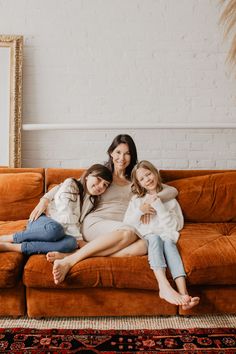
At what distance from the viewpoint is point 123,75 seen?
3.03 m

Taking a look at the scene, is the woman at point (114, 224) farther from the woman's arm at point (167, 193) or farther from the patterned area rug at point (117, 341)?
the patterned area rug at point (117, 341)

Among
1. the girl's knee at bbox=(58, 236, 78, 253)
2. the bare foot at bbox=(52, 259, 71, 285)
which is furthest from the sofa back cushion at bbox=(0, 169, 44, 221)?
the bare foot at bbox=(52, 259, 71, 285)

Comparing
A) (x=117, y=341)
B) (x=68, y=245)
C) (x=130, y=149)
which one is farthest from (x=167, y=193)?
(x=117, y=341)

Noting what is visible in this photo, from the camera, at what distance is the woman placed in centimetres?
192

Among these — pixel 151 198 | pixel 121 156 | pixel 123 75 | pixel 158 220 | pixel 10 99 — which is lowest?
pixel 158 220

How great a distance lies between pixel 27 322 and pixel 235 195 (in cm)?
151

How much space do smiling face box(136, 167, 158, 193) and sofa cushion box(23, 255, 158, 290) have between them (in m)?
0.61

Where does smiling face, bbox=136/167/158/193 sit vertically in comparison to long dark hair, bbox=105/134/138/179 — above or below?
below

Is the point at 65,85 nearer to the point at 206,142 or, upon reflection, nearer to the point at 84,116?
the point at 84,116

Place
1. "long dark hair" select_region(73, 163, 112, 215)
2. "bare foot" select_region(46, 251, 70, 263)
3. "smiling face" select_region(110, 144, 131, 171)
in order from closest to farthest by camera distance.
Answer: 1. "bare foot" select_region(46, 251, 70, 263)
2. "long dark hair" select_region(73, 163, 112, 215)
3. "smiling face" select_region(110, 144, 131, 171)

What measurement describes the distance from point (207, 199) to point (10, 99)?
1.64 metres

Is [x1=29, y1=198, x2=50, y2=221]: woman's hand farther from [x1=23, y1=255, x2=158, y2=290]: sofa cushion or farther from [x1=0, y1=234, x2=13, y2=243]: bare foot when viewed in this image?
[x1=23, y1=255, x2=158, y2=290]: sofa cushion

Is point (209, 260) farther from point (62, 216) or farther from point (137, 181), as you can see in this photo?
point (62, 216)

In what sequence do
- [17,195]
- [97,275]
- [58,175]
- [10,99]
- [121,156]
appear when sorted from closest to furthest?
1. [97,275]
2. [121,156]
3. [17,195]
4. [58,175]
5. [10,99]
